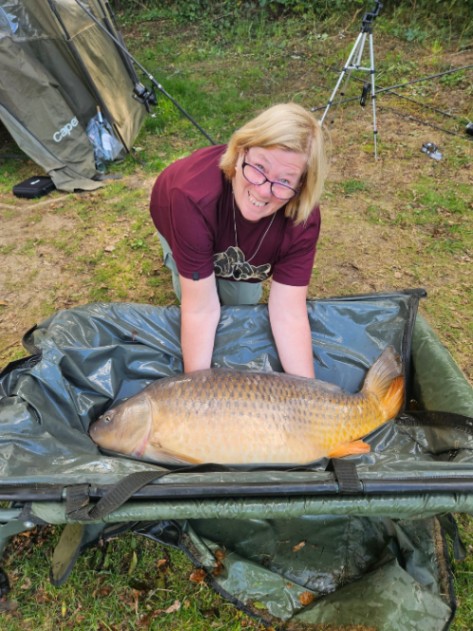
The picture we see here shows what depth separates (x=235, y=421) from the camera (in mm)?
1584

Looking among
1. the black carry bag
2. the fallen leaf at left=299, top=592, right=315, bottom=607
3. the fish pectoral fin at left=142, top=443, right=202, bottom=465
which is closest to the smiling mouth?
the fish pectoral fin at left=142, top=443, right=202, bottom=465

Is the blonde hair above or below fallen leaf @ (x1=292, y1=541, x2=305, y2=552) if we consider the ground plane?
above

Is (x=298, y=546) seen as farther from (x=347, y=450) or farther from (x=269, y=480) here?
(x=269, y=480)

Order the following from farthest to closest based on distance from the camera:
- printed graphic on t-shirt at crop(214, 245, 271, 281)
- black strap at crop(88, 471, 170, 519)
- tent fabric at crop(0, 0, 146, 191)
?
tent fabric at crop(0, 0, 146, 191)
printed graphic on t-shirt at crop(214, 245, 271, 281)
black strap at crop(88, 471, 170, 519)

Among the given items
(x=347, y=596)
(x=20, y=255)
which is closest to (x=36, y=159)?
(x=20, y=255)

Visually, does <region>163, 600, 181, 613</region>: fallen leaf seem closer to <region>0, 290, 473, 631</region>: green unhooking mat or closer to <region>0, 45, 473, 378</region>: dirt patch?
<region>0, 290, 473, 631</region>: green unhooking mat

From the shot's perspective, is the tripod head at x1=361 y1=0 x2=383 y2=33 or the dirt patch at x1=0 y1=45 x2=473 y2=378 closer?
the dirt patch at x1=0 y1=45 x2=473 y2=378

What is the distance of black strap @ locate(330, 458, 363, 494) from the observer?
3.64 feet

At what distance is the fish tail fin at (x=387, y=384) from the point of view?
1.76 m

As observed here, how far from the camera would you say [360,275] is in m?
2.87

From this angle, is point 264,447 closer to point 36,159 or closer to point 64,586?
point 64,586

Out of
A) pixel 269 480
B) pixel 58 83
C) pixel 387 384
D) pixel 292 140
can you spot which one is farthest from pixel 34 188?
pixel 269 480

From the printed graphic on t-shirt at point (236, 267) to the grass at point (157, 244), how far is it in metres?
0.81

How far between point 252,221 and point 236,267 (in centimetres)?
29
